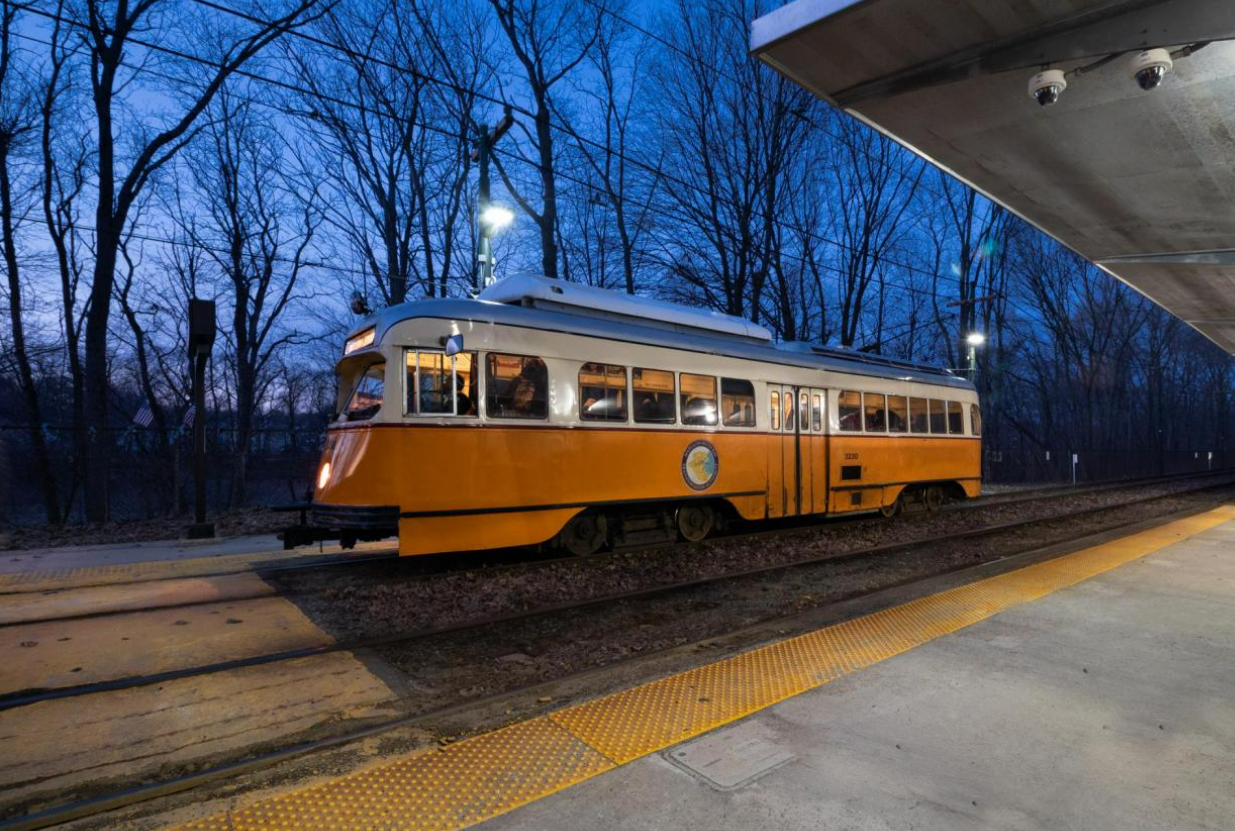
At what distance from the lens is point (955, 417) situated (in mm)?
15164

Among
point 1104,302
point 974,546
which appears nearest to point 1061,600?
point 974,546

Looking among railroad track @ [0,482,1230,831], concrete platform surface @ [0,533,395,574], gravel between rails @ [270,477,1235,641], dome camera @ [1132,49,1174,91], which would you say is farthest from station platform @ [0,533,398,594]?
dome camera @ [1132,49,1174,91]

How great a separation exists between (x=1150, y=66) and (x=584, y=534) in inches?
290

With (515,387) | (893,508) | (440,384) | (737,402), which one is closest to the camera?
(440,384)

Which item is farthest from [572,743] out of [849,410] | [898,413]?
[898,413]

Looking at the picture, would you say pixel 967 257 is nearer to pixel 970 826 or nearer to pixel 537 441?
pixel 537 441

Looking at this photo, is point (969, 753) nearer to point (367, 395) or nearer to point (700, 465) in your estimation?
point (700, 465)

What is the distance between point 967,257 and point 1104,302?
14.9 metres

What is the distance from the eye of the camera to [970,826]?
8.53 ft

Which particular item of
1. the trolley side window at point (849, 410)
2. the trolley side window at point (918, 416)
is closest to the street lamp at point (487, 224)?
the trolley side window at point (849, 410)

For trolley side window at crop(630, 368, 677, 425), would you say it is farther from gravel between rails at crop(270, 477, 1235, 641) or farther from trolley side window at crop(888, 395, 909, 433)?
trolley side window at crop(888, 395, 909, 433)

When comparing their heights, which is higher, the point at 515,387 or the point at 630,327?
the point at 630,327

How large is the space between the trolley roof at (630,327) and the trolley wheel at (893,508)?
2711 millimetres

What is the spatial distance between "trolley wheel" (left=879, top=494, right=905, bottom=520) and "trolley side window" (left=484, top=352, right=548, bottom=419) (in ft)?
28.7
